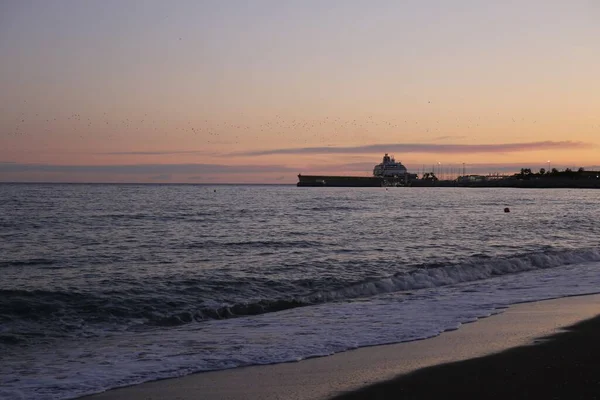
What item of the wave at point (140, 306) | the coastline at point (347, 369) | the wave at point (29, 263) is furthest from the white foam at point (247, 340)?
the wave at point (29, 263)

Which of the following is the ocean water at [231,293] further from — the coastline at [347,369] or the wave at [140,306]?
the coastline at [347,369]

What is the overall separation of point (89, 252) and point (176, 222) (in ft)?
51.5

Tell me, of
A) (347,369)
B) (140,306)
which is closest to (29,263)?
(140,306)

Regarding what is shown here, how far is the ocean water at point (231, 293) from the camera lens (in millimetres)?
8586

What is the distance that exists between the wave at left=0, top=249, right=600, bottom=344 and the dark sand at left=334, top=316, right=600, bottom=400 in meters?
5.77

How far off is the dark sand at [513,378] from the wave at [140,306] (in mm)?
5772

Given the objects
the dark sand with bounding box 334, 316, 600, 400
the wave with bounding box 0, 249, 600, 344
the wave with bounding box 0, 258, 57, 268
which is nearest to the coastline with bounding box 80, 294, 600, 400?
the dark sand with bounding box 334, 316, 600, 400

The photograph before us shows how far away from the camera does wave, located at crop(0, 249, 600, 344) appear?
438 inches

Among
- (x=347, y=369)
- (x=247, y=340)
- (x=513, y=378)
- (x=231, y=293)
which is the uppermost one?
(x=513, y=378)

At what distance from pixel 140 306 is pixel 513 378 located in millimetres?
8034

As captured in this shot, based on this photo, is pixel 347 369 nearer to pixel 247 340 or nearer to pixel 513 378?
pixel 513 378

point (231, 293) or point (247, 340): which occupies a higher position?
point (247, 340)

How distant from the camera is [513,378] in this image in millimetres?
6801

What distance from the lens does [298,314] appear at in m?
12.2
